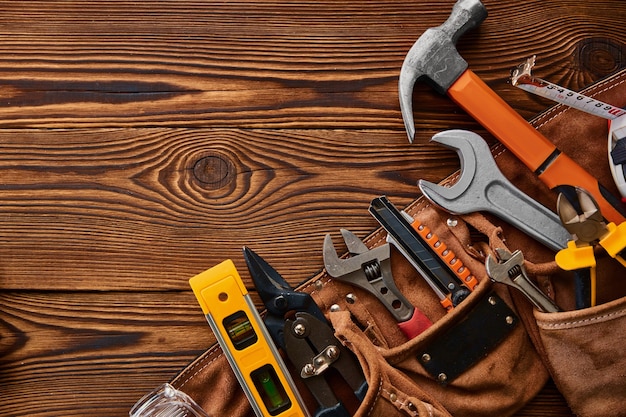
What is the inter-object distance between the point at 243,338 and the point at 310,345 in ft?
0.38

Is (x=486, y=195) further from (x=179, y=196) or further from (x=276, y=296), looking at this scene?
(x=179, y=196)

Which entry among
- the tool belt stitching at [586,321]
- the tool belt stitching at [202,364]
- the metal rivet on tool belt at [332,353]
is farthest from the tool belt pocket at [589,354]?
the tool belt stitching at [202,364]

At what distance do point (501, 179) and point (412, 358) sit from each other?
36cm

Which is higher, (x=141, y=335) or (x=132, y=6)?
(x=132, y=6)

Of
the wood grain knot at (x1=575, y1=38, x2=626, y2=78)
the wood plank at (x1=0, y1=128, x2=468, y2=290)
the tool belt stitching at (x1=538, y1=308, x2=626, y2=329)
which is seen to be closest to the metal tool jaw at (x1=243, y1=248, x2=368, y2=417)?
the wood plank at (x1=0, y1=128, x2=468, y2=290)

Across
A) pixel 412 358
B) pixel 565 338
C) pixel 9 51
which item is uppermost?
pixel 9 51

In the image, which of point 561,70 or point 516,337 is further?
point 561,70

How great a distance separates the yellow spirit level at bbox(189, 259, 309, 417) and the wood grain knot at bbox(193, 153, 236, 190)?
0.20 meters

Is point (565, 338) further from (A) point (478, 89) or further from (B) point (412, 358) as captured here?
(A) point (478, 89)

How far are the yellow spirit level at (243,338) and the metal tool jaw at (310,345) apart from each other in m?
0.03

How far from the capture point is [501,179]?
3.73 feet

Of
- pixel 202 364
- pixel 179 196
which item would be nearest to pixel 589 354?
pixel 202 364

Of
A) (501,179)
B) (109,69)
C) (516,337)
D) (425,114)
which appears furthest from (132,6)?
(516,337)

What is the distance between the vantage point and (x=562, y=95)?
43.7 inches
